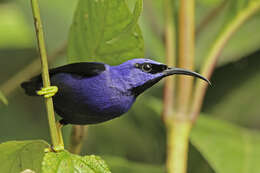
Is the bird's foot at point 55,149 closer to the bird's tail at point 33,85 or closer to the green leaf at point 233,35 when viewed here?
the bird's tail at point 33,85

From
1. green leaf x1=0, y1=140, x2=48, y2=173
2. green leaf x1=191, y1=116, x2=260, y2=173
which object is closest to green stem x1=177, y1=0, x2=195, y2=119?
green leaf x1=191, y1=116, x2=260, y2=173

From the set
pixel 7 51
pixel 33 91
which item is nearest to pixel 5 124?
pixel 7 51

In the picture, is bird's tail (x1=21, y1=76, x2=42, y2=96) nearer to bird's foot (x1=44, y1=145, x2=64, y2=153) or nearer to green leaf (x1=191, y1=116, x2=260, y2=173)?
bird's foot (x1=44, y1=145, x2=64, y2=153)

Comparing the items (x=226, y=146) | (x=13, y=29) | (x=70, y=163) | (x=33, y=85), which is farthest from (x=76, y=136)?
(x=13, y=29)

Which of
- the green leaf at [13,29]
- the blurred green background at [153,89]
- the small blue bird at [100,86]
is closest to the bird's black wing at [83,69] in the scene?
the small blue bird at [100,86]

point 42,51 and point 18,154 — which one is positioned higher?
point 42,51

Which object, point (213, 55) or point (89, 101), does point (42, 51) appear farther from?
point (213, 55)
